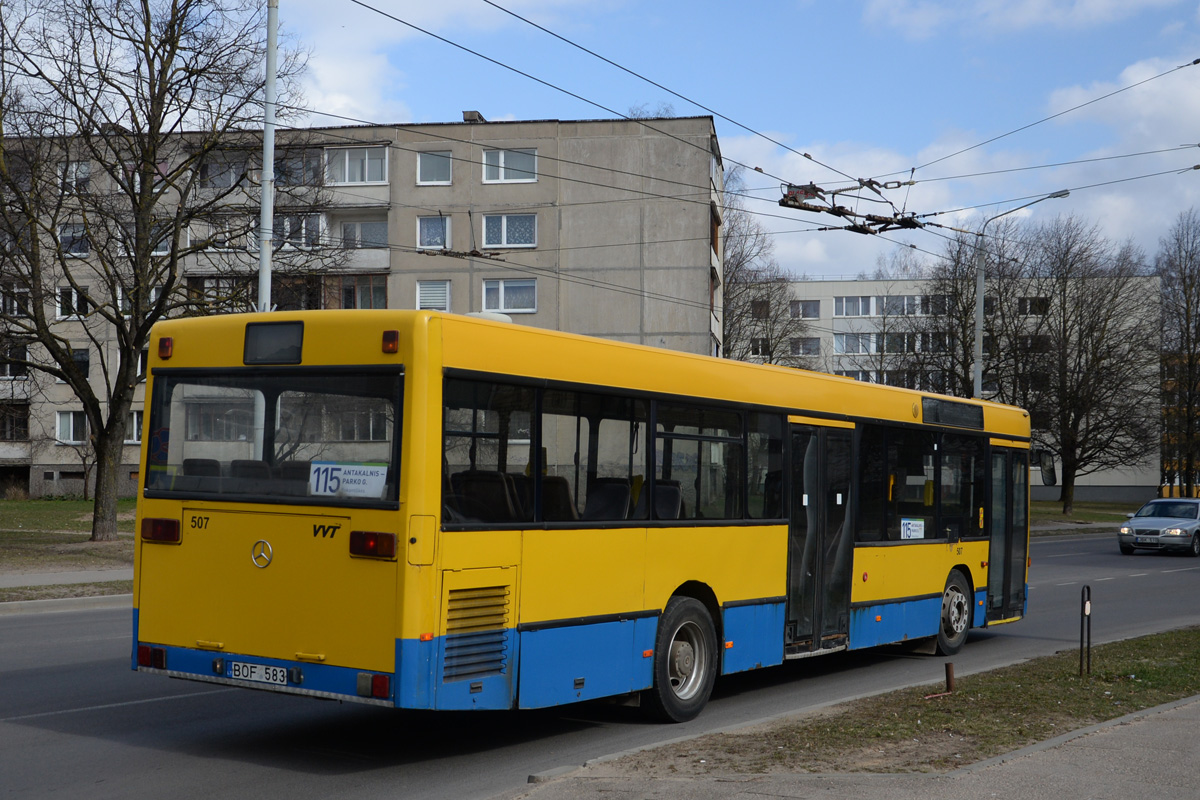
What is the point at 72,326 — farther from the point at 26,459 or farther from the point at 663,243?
the point at 663,243

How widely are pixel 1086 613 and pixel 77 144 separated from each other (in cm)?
2235

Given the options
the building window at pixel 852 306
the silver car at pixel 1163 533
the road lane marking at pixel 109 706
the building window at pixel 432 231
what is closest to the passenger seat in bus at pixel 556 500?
the road lane marking at pixel 109 706

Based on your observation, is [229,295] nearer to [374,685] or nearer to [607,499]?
[607,499]

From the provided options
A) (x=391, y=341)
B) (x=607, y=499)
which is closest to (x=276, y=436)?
(x=391, y=341)

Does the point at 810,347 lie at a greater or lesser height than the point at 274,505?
greater

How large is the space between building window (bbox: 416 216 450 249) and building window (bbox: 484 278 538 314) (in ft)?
8.24

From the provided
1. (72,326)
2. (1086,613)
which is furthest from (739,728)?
(72,326)

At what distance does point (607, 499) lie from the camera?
8.44 m

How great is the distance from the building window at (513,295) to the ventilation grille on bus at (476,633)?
42.6 meters

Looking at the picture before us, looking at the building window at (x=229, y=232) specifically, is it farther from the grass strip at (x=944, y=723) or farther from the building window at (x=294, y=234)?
the grass strip at (x=944, y=723)

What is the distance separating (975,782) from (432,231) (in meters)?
45.7

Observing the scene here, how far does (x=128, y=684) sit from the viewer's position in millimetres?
10281

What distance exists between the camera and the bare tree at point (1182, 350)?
202 ft

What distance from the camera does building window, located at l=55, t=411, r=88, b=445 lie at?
58.9 metres
